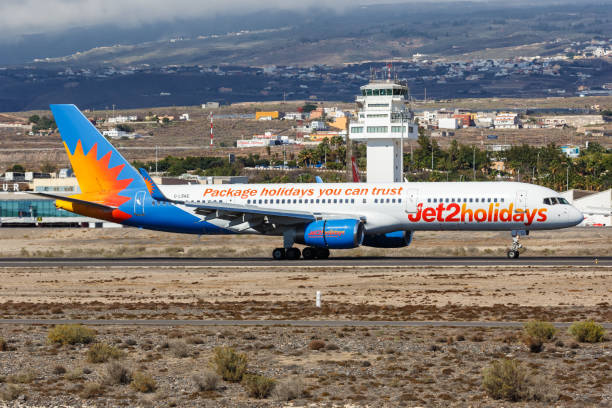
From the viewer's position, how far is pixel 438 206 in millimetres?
52938

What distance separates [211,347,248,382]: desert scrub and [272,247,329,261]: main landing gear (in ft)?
106

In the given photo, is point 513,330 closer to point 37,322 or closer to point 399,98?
point 37,322

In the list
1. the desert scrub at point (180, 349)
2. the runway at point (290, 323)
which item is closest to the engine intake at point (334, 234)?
the runway at point (290, 323)

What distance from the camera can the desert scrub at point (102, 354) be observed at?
2561cm

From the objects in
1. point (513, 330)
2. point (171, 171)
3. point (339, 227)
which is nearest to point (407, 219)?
point (339, 227)

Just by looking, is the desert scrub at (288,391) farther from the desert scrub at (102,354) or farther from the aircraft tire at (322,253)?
the aircraft tire at (322,253)

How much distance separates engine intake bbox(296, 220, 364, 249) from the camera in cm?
5219

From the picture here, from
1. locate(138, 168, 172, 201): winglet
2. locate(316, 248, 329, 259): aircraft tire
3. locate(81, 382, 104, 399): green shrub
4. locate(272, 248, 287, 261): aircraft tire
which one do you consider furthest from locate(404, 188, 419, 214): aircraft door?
locate(81, 382, 104, 399): green shrub

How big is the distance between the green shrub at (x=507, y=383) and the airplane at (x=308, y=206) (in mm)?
30488

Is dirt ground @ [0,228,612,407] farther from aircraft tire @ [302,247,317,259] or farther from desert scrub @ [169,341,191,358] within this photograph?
aircraft tire @ [302,247,317,259]

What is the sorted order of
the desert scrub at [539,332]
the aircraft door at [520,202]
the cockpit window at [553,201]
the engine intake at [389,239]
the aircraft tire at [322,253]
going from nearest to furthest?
the desert scrub at [539,332] < the aircraft door at [520,202] < the cockpit window at [553,201] < the engine intake at [389,239] < the aircraft tire at [322,253]

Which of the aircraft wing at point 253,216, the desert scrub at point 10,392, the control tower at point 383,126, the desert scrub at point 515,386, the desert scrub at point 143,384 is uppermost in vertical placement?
the control tower at point 383,126

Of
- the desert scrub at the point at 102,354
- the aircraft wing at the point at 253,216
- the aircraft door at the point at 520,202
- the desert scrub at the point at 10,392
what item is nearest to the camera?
the desert scrub at the point at 10,392

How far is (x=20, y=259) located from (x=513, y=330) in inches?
1683
